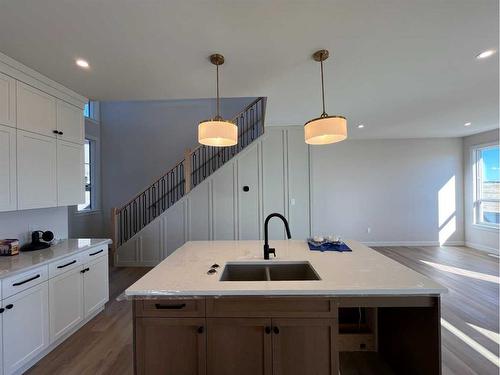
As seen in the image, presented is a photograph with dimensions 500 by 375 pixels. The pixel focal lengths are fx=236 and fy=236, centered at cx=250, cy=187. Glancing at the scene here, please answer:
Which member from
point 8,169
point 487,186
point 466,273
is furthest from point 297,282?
point 487,186

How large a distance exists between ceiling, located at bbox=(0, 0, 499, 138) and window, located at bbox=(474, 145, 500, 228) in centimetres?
285

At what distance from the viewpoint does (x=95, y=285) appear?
8.93 feet

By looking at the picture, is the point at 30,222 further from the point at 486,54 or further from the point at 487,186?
the point at 487,186

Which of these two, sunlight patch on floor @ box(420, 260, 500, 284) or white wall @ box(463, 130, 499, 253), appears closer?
sunlight patch on floor @ box(420, 260, 500, 284)

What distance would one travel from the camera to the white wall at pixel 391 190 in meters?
5.89

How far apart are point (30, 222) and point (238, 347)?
2.76 meters

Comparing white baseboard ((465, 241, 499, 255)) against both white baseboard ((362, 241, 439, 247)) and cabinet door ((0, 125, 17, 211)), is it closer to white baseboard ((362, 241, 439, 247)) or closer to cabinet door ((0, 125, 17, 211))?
white baseboard ((362, 241, 439, 247))

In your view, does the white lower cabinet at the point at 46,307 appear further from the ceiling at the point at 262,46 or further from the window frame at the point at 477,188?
the window frame at the point at 477,188

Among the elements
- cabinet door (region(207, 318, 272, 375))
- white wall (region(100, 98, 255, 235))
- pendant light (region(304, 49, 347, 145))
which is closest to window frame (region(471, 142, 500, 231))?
pendant light (region(304, 49, 347, 145))

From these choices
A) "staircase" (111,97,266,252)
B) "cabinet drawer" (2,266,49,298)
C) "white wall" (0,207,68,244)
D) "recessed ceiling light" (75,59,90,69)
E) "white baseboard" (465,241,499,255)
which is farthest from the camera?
"staircase" (111,97,266,252)

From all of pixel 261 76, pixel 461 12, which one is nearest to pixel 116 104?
pixel 261 76

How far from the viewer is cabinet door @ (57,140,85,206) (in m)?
2.73

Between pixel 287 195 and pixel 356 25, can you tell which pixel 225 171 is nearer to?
pixel 287 195

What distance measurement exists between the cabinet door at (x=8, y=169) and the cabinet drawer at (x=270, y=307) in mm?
2172
